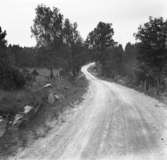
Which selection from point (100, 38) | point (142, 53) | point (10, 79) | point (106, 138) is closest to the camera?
point (106, 138)

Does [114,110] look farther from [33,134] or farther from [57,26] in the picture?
[57,26]

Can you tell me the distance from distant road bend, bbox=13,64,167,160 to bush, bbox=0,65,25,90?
486cm

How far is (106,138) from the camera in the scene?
A: 6.39 metres

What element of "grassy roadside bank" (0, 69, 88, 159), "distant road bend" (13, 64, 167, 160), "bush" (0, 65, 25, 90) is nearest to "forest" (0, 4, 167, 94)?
"bush" (0, 65, 25, 90)

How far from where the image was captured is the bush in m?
11.2

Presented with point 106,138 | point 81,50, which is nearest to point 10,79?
point 106,138

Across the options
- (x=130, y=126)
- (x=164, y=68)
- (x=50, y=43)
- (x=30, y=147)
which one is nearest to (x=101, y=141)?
(x=130, y=126)

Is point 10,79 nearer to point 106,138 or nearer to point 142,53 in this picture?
point 106,138

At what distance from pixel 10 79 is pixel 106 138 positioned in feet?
27.1

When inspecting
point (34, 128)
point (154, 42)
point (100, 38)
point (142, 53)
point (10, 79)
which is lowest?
point (34, 128)

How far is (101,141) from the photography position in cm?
617

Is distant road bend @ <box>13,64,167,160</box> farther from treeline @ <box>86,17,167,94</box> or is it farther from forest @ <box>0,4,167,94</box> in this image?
treeline @ <box>86,17,167,94</box>

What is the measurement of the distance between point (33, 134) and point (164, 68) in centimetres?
1454

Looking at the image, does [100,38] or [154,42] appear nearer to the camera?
[154,42]
